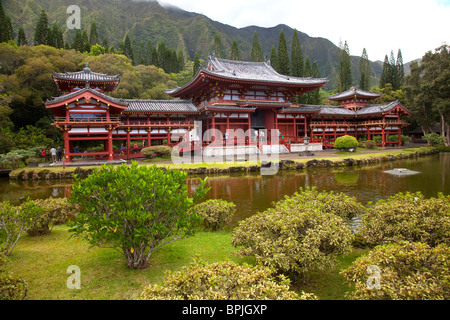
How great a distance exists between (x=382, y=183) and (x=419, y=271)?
12844 millimetres

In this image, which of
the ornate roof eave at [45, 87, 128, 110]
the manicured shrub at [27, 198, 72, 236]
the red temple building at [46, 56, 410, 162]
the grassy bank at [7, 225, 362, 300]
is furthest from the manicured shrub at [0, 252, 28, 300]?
the ornate roof eave at [45, 87, 128, 110]

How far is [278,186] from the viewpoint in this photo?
14875mm

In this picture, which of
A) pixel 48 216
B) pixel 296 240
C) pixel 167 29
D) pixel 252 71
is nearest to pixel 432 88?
pixel 252 71

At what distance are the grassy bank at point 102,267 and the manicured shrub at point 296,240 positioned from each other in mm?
485

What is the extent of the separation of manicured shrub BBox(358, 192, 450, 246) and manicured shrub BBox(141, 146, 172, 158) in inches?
842

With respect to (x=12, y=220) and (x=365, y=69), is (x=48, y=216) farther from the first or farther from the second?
(x=365, y=69)

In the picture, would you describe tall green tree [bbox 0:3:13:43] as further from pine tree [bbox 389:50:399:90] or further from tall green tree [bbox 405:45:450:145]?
pine tree [bbox 389:50:399:90]

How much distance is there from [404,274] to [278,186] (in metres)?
11.2

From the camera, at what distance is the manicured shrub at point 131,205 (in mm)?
4508

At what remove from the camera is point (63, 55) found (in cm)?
3972

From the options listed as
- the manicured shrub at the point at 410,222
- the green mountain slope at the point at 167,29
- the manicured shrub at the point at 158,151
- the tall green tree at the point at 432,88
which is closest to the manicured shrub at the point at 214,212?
the manicured shrub at the point at 410,222

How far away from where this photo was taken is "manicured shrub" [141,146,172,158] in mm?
24922
